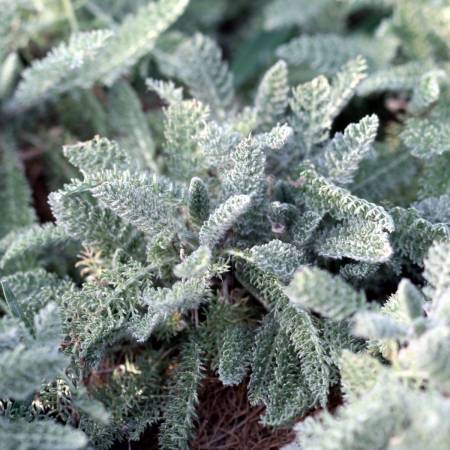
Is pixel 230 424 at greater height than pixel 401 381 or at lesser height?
lesser

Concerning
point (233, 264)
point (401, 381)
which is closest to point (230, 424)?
point (233, 264)

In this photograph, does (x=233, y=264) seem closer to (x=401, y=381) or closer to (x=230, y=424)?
(x=230, y=424)

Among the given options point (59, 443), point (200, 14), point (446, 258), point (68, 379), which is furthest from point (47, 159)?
point (446, 258)

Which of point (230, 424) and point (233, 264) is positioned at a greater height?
point (233, 264)

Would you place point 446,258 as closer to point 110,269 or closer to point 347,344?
point 347,344

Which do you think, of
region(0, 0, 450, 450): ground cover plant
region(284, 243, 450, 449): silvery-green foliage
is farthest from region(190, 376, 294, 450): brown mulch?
region(284, 243, 450, 449): silvery-green foliage

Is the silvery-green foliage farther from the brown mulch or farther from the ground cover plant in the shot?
the brown mulch

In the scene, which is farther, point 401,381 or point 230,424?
point 230,424

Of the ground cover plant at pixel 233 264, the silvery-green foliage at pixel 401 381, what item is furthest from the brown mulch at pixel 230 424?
the silvery-green foliage at pixel 401 381

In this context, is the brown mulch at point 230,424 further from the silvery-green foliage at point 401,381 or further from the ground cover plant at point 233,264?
the silvery-green foliage at point 401,381
